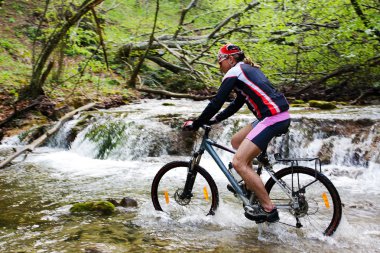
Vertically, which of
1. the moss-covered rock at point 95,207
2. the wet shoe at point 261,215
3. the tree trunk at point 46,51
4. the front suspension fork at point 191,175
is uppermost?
the tree trunk at point 46,51

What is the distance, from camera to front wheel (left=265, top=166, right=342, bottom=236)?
4.64m

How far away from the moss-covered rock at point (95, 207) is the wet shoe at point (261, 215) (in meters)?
2.07

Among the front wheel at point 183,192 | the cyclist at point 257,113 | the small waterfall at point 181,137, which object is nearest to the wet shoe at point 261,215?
A: the cyclist at point 257,113

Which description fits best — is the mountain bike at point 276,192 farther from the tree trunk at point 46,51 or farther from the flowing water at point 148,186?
the tree trunk at point 46,51

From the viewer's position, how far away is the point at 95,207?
5.74 meters

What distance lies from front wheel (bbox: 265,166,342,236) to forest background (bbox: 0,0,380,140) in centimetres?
667

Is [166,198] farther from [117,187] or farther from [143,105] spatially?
[143,105]

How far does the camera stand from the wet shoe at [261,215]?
4.68 m

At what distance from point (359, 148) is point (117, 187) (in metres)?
5.43

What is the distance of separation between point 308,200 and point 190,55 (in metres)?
13.1

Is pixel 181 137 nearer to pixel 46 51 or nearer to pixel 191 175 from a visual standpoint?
pixel 46 51

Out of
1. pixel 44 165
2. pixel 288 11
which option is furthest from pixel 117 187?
pixel 288 11

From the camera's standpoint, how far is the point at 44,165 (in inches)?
373

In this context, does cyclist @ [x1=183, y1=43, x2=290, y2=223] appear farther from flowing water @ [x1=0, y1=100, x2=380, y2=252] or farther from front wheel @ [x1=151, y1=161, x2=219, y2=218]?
front wheel @ [x1=151, y1=161, x2=219, y2=218]
